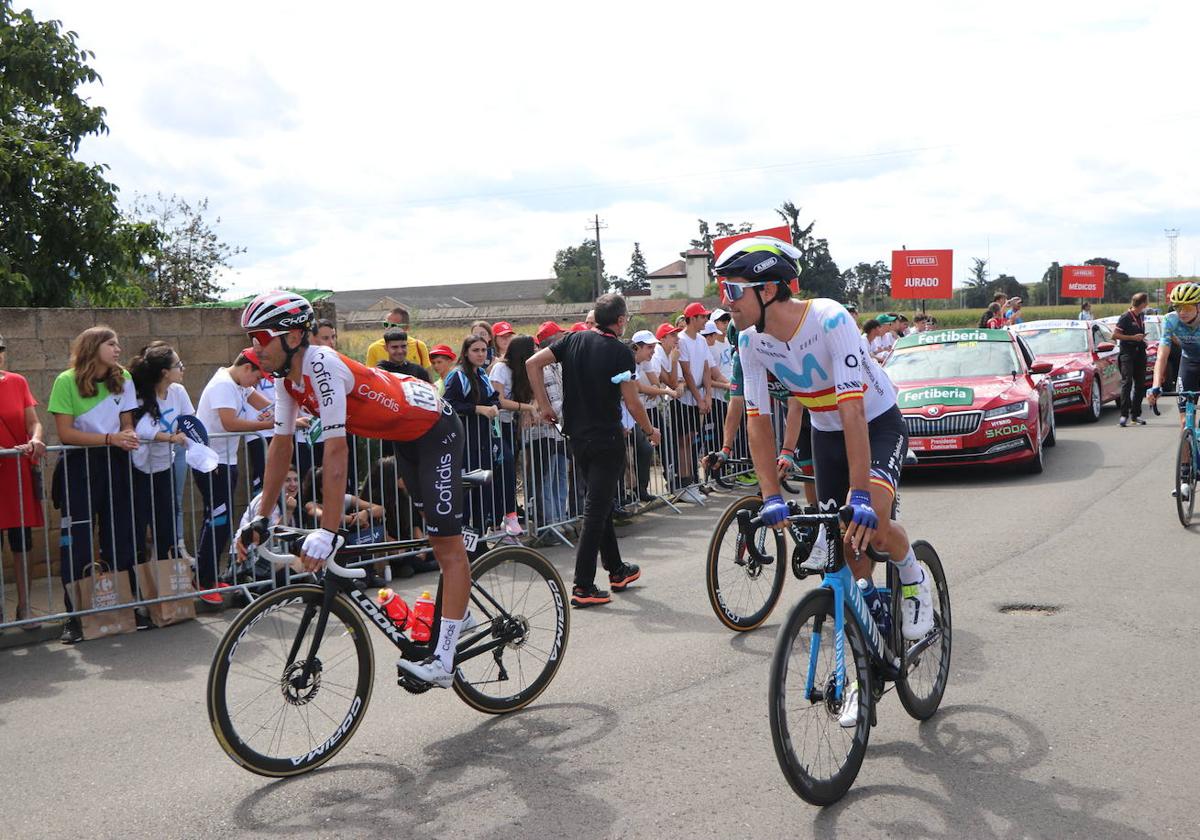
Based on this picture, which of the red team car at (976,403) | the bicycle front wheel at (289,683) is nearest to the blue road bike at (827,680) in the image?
the bicycle front wheel at (289,683)

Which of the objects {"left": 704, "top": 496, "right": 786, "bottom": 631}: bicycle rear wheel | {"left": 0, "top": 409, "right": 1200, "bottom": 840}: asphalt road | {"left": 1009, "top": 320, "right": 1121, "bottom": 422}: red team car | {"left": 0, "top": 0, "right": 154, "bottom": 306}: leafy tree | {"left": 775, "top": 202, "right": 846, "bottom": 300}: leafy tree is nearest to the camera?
{"left": 0, "top": 409, "right": 1200, "bottom": 840}: asphalt road

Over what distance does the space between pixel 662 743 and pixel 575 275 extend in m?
115

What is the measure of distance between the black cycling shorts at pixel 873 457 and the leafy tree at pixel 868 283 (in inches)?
3585

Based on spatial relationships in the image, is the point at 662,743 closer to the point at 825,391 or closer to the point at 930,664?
the point at 930,664

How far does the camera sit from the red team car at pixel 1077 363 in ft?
63.7

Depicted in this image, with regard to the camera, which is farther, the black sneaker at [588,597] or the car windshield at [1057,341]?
the car windshield at [1057,341]

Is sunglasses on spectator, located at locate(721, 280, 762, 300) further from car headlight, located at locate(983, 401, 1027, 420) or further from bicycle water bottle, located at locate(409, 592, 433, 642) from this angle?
car headlight, located at locate(983, 401, 1027, 420)

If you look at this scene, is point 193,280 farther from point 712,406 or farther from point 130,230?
point 712,406

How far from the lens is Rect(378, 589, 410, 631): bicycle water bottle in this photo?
525cm

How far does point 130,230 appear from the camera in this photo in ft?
61.3

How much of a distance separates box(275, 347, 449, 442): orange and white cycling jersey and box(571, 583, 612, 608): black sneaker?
2.74m

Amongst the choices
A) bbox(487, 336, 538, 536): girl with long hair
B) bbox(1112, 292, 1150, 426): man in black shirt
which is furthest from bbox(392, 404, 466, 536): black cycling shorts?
A: bbox(1112, 292, 1150, 426): man in black shirt

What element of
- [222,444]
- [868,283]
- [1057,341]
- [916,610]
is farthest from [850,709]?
[868,283]

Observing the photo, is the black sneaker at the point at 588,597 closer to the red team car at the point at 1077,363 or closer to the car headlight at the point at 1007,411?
the car headlight at the point at 1007,411
